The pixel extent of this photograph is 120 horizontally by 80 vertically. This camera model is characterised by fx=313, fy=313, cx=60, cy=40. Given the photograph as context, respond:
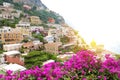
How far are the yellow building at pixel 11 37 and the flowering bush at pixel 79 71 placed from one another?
32003 mm

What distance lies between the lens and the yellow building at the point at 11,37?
36.1m

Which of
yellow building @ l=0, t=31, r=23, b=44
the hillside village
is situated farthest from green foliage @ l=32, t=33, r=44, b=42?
yellow building @ l=0, t=31, r=23, b=44

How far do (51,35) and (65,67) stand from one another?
37.0 meters

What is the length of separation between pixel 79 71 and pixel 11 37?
33.5m

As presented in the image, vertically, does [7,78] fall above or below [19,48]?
above

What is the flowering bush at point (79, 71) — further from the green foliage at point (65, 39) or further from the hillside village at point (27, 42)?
the green foliage at point (65, 39)

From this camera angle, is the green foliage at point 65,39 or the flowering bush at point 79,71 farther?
the green foliage at point 65,39

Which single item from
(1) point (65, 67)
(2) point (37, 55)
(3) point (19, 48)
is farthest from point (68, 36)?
(1) point (65, 67)

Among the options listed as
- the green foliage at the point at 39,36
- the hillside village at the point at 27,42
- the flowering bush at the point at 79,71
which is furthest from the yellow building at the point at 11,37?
the flowering bush at the point at 79,71

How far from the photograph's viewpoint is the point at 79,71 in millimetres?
4422

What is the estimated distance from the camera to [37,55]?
2752 centimetres

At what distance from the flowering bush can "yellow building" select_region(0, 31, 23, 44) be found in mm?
32003

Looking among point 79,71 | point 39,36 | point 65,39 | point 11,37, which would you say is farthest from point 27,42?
point 79,71

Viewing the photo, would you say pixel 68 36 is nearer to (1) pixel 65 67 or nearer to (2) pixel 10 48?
(2) pixel 10 48
